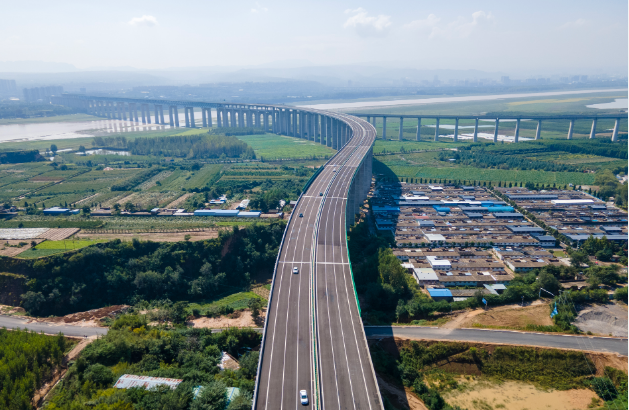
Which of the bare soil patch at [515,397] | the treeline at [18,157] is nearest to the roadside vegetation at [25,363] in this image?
the bare soil patch at [515,397]

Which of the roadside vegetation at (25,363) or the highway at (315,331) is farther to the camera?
the roadside vegetation at (25,363)

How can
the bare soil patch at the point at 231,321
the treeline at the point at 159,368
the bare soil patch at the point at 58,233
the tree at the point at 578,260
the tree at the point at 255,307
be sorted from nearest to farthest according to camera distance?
the treeline at the point at 159,368 < the bare soil patch at the point at 231,321 < the tree at the point at 255,307 < the tree at the point at 578,260 < the bare soil patch at the point at 58,233

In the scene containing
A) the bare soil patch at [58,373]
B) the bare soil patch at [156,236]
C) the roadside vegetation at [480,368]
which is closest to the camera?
the bare soil patch at [58,373]

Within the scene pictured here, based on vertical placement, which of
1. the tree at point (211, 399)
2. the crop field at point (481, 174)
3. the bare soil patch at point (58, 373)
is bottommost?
the bare soil patch at point (58, 373)

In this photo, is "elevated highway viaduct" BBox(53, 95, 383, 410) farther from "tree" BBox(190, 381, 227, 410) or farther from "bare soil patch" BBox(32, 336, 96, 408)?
"bare soil patch" BBox(32, 336, 96, 408)

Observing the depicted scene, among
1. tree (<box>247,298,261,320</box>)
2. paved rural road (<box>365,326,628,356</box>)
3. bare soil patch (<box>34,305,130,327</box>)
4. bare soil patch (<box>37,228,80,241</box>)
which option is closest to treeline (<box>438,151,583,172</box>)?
paved rural road (<box>365,326,628,356</box>)

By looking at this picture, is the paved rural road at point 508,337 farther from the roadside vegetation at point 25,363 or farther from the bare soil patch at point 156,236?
the bare soil patch at point 156,236

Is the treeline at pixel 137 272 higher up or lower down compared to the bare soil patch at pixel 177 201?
lower down
